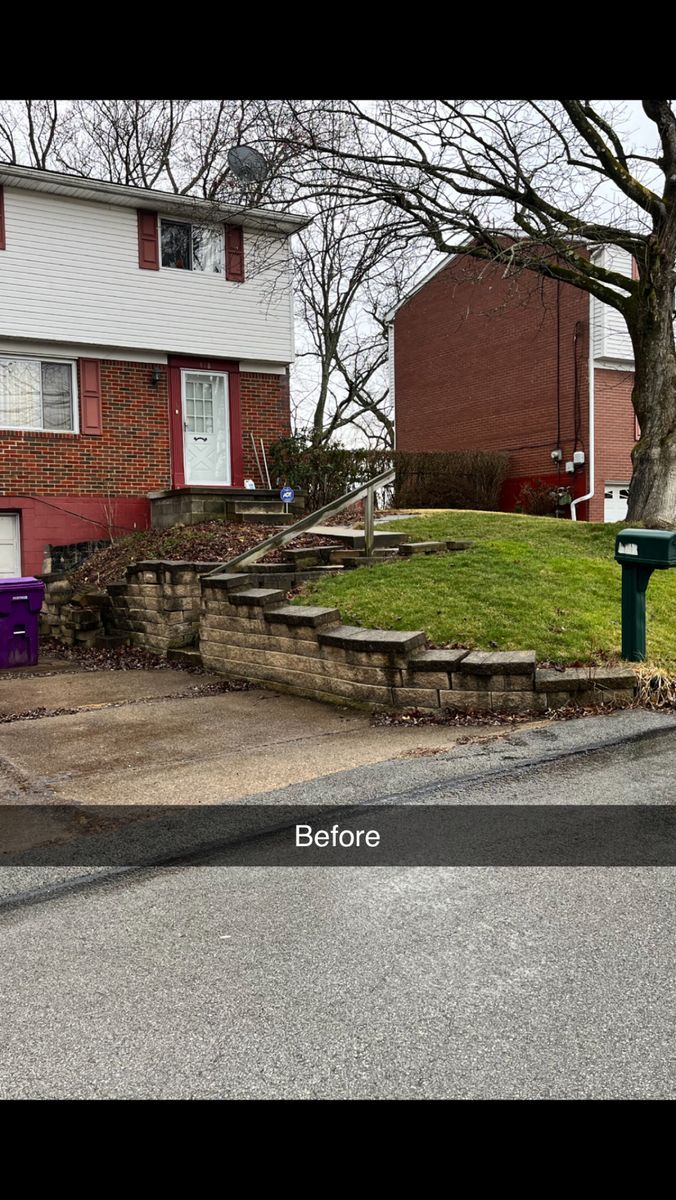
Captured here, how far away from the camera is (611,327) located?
20984 mm

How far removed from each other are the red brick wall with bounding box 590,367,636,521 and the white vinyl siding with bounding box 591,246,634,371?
1.49 ft

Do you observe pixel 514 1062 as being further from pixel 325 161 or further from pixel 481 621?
pixel 325 161

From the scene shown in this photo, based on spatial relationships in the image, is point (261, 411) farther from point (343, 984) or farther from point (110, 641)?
point (343, 984)

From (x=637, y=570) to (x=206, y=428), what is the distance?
459 inches

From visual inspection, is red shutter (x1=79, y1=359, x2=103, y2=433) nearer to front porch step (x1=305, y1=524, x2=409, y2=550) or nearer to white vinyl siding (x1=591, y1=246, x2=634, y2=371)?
front porch step (x1=305, y1=524, x2=409, y2=550)

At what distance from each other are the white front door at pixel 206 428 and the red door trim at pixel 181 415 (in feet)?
0.26

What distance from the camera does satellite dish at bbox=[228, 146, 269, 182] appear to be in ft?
44.5

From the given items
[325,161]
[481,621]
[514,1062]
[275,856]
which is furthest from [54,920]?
[325,161]

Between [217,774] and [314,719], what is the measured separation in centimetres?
150

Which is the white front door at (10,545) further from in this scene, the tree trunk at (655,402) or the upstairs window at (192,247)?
the tree trunk at (655,402)

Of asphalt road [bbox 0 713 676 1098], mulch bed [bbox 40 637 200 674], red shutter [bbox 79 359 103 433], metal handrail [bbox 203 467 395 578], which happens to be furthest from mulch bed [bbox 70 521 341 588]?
asphalt road [bbox 0 713 676 1098]

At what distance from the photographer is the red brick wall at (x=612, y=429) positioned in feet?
69.5

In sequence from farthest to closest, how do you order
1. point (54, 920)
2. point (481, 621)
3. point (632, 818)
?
point (481, 621) < point (632, 818) < point (54, 920)

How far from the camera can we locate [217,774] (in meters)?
5.23
